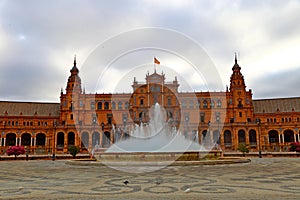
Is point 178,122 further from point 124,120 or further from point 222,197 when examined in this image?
point 222,197

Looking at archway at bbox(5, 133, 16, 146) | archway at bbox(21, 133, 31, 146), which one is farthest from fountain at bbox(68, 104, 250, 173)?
archway at bbox(5, 133, 16, 146)

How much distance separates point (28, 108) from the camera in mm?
83562

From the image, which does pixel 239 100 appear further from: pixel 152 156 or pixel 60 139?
pixel 152 156

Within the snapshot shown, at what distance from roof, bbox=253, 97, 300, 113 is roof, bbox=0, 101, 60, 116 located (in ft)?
188

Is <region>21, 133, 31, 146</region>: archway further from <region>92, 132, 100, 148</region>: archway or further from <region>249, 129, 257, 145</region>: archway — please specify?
<region>249, 129, 257, 145</region>: archway

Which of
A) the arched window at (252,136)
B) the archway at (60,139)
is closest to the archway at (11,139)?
the archway at (60,139)

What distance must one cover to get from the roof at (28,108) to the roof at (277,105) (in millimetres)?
57393

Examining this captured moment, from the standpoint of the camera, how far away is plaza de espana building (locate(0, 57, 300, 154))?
72.8 metres

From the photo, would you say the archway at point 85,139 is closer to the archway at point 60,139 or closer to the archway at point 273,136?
the archway at point 60,139

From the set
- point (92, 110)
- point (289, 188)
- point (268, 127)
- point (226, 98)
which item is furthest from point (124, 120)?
point (289, 188)

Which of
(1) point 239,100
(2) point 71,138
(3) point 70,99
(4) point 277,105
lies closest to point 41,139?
(2) point 71,138

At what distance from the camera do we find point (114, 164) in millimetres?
21547

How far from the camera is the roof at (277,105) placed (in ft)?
264

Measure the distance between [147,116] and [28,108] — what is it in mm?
34301
